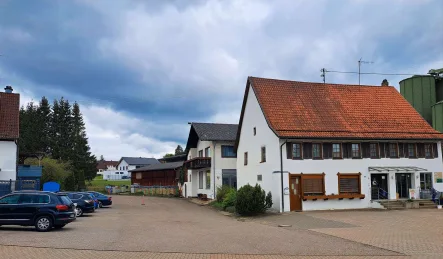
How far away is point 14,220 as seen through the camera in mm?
17281

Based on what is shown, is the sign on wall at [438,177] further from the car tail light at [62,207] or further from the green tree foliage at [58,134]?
the green tree foliage at [58,134]

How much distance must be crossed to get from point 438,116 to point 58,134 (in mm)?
56463

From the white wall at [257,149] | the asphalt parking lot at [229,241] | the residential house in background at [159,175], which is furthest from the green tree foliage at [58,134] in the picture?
the asphalt parking lot at [229,241]

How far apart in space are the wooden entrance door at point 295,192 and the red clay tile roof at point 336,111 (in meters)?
2.86

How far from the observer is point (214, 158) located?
42406mm

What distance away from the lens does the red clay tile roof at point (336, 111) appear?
29438 millimetres

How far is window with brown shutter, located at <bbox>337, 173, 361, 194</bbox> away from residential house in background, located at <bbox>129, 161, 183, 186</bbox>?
29.9 m

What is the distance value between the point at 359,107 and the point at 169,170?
33.4m

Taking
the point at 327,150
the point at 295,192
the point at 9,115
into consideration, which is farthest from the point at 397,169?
the point at 9,115

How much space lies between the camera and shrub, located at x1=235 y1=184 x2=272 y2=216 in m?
→ 26.3

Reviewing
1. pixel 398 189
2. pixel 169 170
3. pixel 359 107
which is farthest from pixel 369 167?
pixel 169 170

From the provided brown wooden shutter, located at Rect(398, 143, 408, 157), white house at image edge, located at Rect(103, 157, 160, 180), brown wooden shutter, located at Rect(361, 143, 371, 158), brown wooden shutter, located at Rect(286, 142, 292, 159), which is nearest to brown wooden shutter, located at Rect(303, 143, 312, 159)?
brown wooden shutter, located at Rect(286, 142, 292, 159)

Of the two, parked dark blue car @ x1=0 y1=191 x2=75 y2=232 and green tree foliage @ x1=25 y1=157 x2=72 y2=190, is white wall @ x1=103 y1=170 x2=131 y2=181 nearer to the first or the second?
green tree foliage @ x1=25 y1=157 x2=72 y2=190

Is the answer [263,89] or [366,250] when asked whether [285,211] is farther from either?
[366,250]
